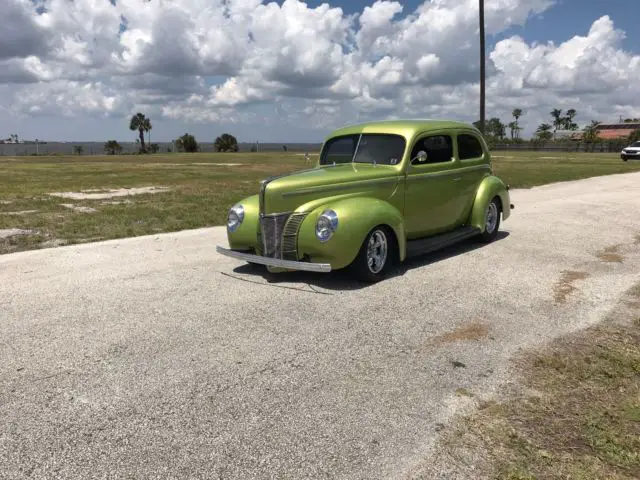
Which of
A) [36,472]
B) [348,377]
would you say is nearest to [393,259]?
[348,377]

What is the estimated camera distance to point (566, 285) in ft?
19.1

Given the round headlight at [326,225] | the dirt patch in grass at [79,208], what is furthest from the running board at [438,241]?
the dirt patch in grass at [79,208]

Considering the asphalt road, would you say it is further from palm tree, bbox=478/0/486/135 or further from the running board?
palm tree, bbox=478/0/486/135

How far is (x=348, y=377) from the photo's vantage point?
11.8ft

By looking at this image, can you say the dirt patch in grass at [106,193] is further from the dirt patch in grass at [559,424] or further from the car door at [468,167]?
the dirt patch in grass at [559,424]

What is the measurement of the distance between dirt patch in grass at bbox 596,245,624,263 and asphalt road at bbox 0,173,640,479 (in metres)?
0.05

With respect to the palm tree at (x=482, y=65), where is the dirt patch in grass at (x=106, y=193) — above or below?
below

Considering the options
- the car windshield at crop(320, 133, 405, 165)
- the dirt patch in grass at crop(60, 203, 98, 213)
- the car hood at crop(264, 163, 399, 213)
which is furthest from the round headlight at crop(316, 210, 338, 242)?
the dirt patch in grass at crop(60, 203, 98, 213)

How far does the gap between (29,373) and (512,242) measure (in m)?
6.76

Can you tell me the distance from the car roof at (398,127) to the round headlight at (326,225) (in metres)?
1.97

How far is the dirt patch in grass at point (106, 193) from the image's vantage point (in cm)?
1433

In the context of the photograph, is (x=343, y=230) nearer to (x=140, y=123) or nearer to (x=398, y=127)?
(x=398, y=127)

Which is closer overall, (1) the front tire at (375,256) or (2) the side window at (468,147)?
(1) the front tire at (375,256)

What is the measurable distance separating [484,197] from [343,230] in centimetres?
337
